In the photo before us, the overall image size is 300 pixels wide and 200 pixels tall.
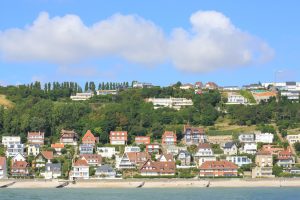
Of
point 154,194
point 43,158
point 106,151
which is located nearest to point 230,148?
point 106,151

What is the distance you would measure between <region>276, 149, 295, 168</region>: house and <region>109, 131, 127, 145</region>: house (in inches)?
657

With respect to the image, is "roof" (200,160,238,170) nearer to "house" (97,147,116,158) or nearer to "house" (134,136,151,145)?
"house" (97,147,116,158)

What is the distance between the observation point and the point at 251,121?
76.9 m

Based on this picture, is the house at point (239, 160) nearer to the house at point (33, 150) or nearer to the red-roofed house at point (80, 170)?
the red-roofed house at point (80, 170)

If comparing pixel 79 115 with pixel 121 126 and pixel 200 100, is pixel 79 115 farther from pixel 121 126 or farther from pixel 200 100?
pixel 200 100

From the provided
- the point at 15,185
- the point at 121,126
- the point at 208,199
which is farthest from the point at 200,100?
the point at 208,199

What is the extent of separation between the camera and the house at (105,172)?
58.4m

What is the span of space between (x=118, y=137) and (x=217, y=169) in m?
14.8

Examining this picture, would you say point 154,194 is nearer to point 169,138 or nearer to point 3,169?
point 3,169

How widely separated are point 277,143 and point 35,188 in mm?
26890

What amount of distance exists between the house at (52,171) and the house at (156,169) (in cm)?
732

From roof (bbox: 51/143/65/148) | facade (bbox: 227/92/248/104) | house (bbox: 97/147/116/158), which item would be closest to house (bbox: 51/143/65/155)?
roof (bbox: 51/143/65/148)

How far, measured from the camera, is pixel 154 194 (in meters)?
47.7

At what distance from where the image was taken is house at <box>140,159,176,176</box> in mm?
59344
